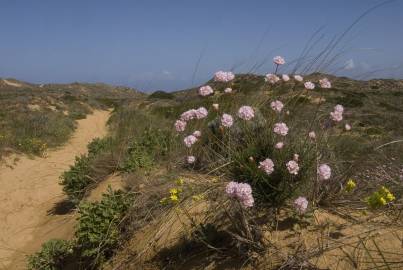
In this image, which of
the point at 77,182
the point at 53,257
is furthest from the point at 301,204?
the point at 77,182

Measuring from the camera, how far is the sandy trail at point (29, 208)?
6.28 metres

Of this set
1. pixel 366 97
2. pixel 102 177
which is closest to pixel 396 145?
pixel 102 177

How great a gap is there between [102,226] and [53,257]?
98 centimetres

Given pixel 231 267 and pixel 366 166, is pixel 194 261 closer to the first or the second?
pixel 231 267

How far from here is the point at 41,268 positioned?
5117 mm

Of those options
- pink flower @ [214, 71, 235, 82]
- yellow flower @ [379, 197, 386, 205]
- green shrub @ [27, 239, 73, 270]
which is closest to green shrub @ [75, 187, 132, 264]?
green shrub @ [27, 239, 73, 270]

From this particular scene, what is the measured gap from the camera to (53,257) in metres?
5.13

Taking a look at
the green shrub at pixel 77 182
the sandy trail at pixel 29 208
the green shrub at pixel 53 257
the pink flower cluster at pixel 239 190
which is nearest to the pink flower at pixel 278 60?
the pink flower cluster at pixel 239 190

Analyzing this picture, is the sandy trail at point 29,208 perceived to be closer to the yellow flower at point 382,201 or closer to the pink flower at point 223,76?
the pink flower at point 223,76

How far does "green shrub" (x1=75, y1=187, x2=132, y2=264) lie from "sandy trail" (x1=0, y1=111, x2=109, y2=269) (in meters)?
1.34

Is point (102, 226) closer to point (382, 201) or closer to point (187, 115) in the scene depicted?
point (187, 115)

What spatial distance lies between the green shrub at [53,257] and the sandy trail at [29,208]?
703mm

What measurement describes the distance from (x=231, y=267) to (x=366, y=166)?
2.27 metres

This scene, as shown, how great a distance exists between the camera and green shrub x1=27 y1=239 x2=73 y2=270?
511cm
